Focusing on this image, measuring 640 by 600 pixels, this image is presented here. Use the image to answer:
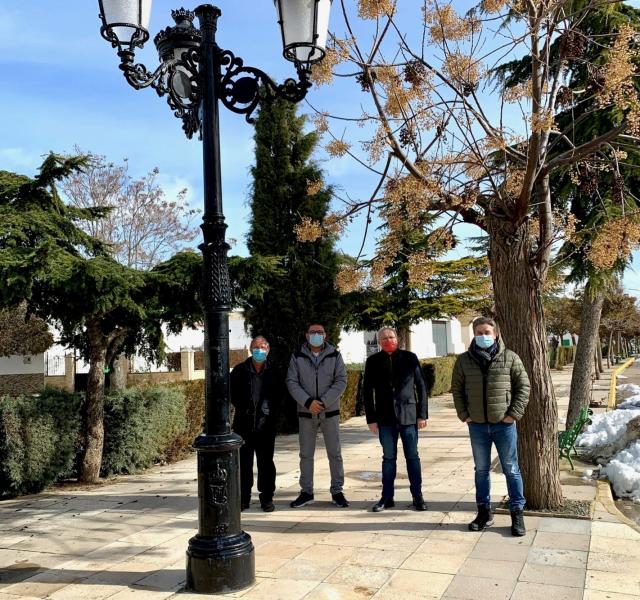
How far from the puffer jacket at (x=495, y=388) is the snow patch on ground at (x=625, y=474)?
302 cm

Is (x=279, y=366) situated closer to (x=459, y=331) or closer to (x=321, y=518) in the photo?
(x=321, y=518)

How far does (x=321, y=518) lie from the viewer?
6.22 meters

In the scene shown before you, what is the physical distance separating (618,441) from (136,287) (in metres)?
7.23

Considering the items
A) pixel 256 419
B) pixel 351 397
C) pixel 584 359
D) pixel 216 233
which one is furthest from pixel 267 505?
pixel 351 397

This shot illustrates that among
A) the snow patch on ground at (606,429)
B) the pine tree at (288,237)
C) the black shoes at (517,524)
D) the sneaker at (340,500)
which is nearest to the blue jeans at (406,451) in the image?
the sneaker at (340,500)

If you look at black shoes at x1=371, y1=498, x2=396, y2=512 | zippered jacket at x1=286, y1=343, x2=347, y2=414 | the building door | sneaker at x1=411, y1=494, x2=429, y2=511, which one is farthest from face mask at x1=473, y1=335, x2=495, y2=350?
the building door

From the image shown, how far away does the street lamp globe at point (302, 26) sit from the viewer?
15.9 ft

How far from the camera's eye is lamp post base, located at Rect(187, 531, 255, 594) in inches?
168

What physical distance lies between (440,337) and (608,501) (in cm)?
3827

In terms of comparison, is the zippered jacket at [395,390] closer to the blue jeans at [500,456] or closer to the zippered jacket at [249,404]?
the blue jeans at [500,456]

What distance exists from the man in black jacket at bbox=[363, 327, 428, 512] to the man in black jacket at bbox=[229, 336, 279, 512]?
1.08 metres

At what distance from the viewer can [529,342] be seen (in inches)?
248

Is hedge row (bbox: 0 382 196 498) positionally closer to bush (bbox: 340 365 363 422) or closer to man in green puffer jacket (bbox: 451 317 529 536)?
man in green puffer jacket (bbox: 451 317 529 536)

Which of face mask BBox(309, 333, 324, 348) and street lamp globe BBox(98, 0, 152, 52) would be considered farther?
face mask BBox(309, 333, 324, 348)
